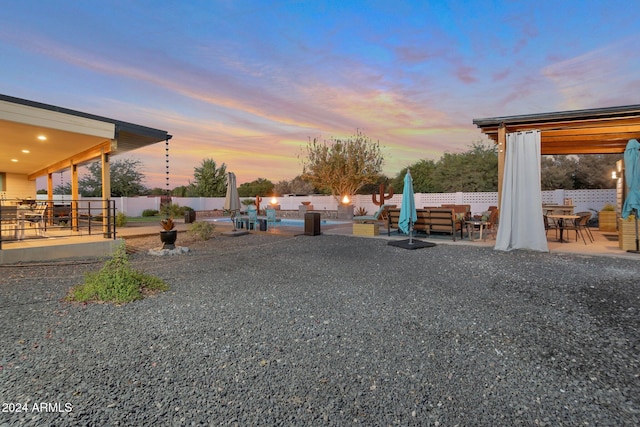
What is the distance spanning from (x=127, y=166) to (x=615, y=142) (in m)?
36.9

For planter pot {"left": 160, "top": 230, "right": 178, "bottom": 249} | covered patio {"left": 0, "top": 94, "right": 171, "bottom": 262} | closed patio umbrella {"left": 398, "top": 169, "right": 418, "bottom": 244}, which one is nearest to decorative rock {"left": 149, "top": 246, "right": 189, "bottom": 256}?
planter pot {"left": 160, "top": 230, "right": 178, "bottom": 249}

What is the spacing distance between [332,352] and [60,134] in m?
9.22

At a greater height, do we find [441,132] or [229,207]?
[441,132]

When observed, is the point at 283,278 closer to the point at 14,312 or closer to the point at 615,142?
the point at 14,312

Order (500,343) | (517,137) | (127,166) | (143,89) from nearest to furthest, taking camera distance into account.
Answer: (500,343)
(517,137)
(143,89)
(127,166)

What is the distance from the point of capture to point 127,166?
31.0 meters

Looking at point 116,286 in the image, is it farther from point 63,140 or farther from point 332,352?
point 63,140

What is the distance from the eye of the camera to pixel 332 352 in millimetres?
2549

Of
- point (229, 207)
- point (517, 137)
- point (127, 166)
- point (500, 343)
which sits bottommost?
point (500, 343)

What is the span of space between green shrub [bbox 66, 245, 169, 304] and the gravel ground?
22cm

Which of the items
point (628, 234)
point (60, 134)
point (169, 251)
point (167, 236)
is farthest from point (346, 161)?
point (60, 134)

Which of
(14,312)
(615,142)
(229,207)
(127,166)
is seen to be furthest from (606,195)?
(127,166)

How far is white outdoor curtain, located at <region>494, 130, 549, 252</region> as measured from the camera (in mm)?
6902

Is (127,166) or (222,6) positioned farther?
(127,166)
